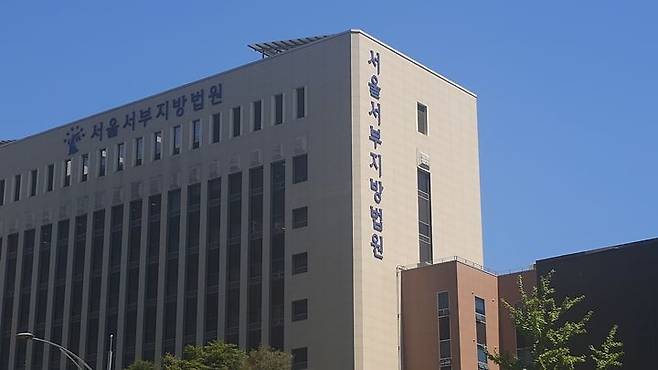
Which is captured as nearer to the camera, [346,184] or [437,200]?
[346,184]

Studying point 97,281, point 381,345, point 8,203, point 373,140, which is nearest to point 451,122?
point 373,140

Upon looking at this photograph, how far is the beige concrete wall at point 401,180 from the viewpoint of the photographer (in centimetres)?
7406

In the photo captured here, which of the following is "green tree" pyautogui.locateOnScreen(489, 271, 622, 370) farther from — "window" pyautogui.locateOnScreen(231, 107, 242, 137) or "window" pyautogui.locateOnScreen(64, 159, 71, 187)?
"window" pyautogui.locateOnScreen(64, 159, 71, 187)

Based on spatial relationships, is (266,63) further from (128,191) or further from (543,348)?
(543,348)

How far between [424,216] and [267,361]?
63.9 ft

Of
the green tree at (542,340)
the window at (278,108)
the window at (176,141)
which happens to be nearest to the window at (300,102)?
the window at (278,108)

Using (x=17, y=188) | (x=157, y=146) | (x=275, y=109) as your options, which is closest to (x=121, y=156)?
(x=157, y=146)

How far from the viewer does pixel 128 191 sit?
87.4m

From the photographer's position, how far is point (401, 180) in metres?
A: 78.9

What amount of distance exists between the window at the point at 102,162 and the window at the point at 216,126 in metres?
10.6

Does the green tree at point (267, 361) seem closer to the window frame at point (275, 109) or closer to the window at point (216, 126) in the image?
the window frame at point (275, 109)

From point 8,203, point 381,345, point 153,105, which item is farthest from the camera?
point 8,203

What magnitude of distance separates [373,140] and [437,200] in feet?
24.8

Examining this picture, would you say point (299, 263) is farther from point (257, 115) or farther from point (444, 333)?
point (257, 115)
